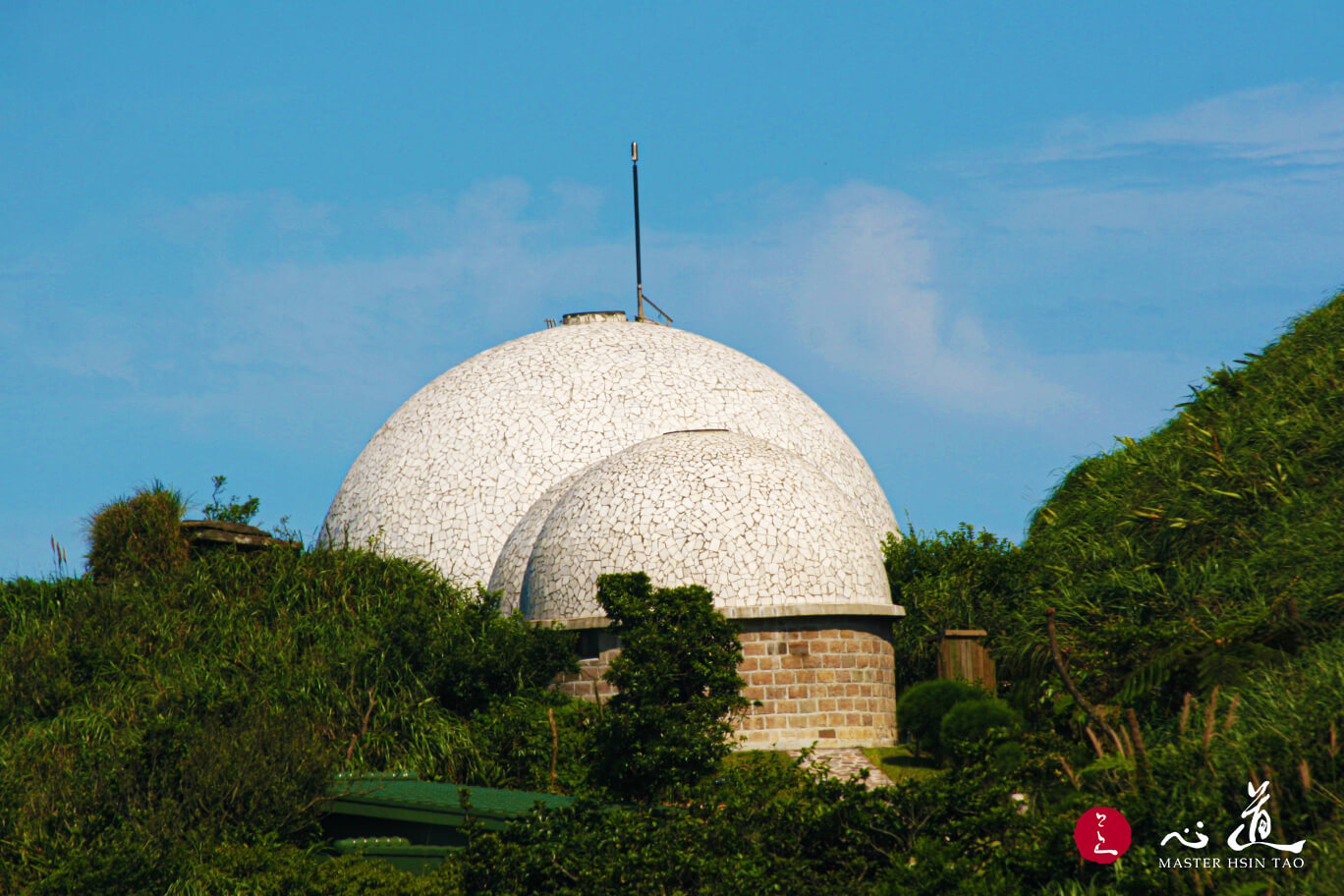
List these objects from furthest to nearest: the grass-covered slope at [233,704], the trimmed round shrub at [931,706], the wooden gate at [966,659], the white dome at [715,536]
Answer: the wooden gate at [966,659], the white dome at [715,536], the trimmed round shrub at [931,706], the grass-covered slope at [233,704]

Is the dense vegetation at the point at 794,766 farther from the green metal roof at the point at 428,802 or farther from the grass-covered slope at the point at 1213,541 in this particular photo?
the green metal roof at the point at 428,802

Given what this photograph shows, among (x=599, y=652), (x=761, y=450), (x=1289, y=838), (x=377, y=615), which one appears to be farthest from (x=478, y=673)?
(x=1289, y=838)

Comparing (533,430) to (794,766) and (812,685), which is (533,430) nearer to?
(812,685)

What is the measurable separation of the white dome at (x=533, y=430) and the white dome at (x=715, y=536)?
338cm

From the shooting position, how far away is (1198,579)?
16656 millimetres

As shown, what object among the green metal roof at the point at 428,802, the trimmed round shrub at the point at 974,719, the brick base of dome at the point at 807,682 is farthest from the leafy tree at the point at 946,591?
the green metal roof at the point at 428,802

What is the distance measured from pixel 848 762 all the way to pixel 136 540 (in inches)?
525

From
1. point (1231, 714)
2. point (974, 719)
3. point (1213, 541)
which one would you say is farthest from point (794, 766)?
point (1213, 541)

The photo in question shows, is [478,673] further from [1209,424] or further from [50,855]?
[1209,424]

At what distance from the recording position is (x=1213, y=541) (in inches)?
696

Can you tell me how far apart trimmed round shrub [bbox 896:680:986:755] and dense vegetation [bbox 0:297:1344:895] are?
0.17m

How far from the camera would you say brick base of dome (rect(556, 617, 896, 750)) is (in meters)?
18.3

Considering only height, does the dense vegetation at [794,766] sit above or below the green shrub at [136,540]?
below

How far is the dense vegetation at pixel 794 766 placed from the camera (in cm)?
1026
